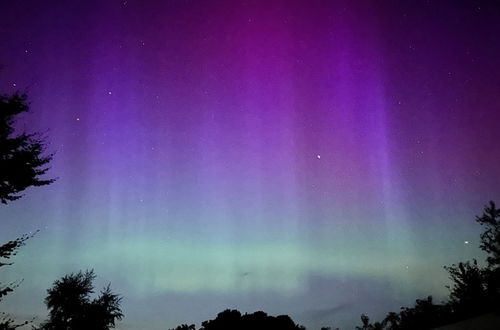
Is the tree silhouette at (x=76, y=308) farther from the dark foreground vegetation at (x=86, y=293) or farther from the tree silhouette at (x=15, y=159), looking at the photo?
the tree silhouette at (x=15, y=159)

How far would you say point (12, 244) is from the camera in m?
12.4

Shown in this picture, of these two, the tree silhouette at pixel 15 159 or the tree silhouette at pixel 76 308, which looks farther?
the tree silhouette at pixel 76 308

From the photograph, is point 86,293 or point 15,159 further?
point 86,293

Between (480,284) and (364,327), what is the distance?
43436mm

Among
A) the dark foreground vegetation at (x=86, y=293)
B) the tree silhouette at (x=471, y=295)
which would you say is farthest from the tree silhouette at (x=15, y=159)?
the tree silhouette at (x=471, y=295)

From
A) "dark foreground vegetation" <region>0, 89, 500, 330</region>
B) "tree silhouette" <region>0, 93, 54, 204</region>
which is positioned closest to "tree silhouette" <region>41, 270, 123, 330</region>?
"dark foreground vegetation" <region>0, 89, 500, 330</region>

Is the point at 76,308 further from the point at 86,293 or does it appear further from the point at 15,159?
the point at 15,159

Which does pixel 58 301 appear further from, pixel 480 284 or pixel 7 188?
pixel 480 284

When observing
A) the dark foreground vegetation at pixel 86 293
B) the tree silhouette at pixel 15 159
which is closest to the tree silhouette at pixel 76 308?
the dark foreground vegetation at pixel 86 293

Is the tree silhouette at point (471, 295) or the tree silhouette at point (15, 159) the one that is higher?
the tree silhouette at point (15, 159)

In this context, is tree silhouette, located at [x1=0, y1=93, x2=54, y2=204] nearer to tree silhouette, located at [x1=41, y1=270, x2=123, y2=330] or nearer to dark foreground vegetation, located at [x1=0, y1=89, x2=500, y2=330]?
dark foreground vegetation, located at [x1=0, y1=89, x2=500, y2=330]

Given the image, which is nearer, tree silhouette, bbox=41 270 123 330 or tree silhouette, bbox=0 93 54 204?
tree silhouette, bbox=0 93 54 204

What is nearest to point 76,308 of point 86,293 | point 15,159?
point 86,293

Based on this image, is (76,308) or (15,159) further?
(76,308)
